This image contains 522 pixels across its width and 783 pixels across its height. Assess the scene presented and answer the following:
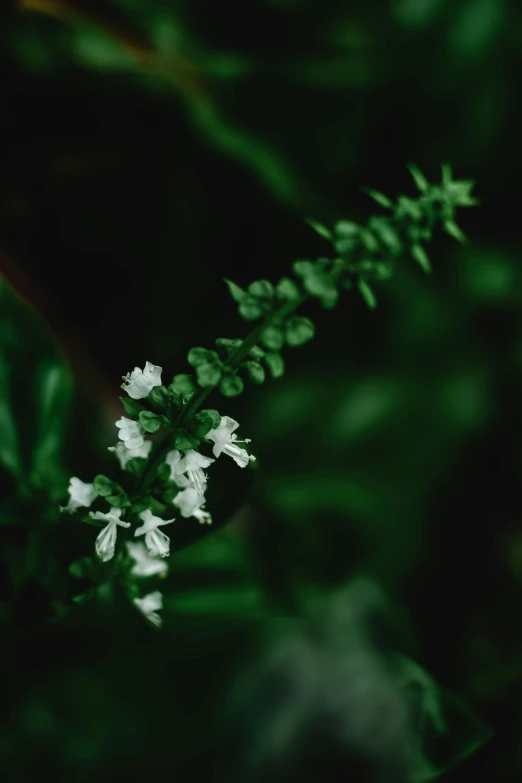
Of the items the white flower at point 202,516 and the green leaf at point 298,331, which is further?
the white flower at point 202,516

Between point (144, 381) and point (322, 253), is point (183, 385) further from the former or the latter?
point (322, 253)

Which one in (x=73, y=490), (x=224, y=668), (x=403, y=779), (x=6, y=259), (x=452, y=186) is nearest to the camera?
(x=452, y=186)

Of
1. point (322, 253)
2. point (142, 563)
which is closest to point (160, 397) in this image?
point (142, 563)

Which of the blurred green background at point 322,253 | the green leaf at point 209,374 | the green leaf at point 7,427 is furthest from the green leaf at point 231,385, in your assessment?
the blurred green background at point 322,253

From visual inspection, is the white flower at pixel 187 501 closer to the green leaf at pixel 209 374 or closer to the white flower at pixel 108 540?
the white flower at pixel 108 540

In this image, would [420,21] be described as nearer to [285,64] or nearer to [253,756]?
[285,64]

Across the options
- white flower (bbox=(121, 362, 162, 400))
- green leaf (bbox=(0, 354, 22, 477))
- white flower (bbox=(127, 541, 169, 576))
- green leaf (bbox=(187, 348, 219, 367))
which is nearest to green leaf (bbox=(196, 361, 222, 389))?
green leaf (bbox=(187, 348, 219, 367))

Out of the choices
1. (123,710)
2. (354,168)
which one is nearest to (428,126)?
(354,168)
